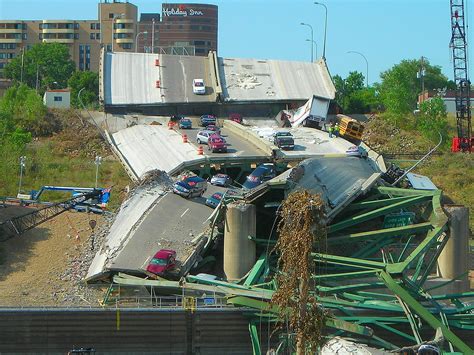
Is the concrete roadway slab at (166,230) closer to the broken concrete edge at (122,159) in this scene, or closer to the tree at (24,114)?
the broken concrete edge at (122,159)

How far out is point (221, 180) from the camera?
72.2 metres

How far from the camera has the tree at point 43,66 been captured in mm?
166625

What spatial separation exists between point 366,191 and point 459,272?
7.89 m

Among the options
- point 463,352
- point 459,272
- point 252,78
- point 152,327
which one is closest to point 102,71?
point 252,78

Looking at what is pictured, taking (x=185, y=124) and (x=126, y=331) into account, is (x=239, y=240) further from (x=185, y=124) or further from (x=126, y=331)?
(x=185, y=124)

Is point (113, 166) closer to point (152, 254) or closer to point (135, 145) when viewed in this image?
point (135, 145)

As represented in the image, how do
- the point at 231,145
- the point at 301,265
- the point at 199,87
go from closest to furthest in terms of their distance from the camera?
1. the point at 301,265
2. the point at 231,145
3. the point at 199,87

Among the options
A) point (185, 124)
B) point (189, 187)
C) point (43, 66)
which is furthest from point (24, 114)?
point (43, 66)

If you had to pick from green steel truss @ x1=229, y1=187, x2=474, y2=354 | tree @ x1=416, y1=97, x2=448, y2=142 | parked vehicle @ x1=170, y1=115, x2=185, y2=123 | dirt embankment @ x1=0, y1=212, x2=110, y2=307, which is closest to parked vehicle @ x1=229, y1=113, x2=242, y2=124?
parked vehicle @ x1=170, y1=115, x2=185, y2=123

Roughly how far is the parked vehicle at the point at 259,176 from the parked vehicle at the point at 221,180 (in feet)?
3.62

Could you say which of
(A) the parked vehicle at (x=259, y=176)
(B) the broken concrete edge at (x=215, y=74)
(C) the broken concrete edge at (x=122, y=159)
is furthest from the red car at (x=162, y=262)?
(B) the broken concrete edge at (x=215, y=74)

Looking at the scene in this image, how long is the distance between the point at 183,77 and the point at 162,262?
45482 millimetres

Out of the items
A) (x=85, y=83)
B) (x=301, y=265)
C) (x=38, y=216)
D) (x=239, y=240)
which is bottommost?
(x=38, y=216)

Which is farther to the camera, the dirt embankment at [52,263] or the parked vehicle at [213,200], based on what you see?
the parked vehicle at [213,200]
